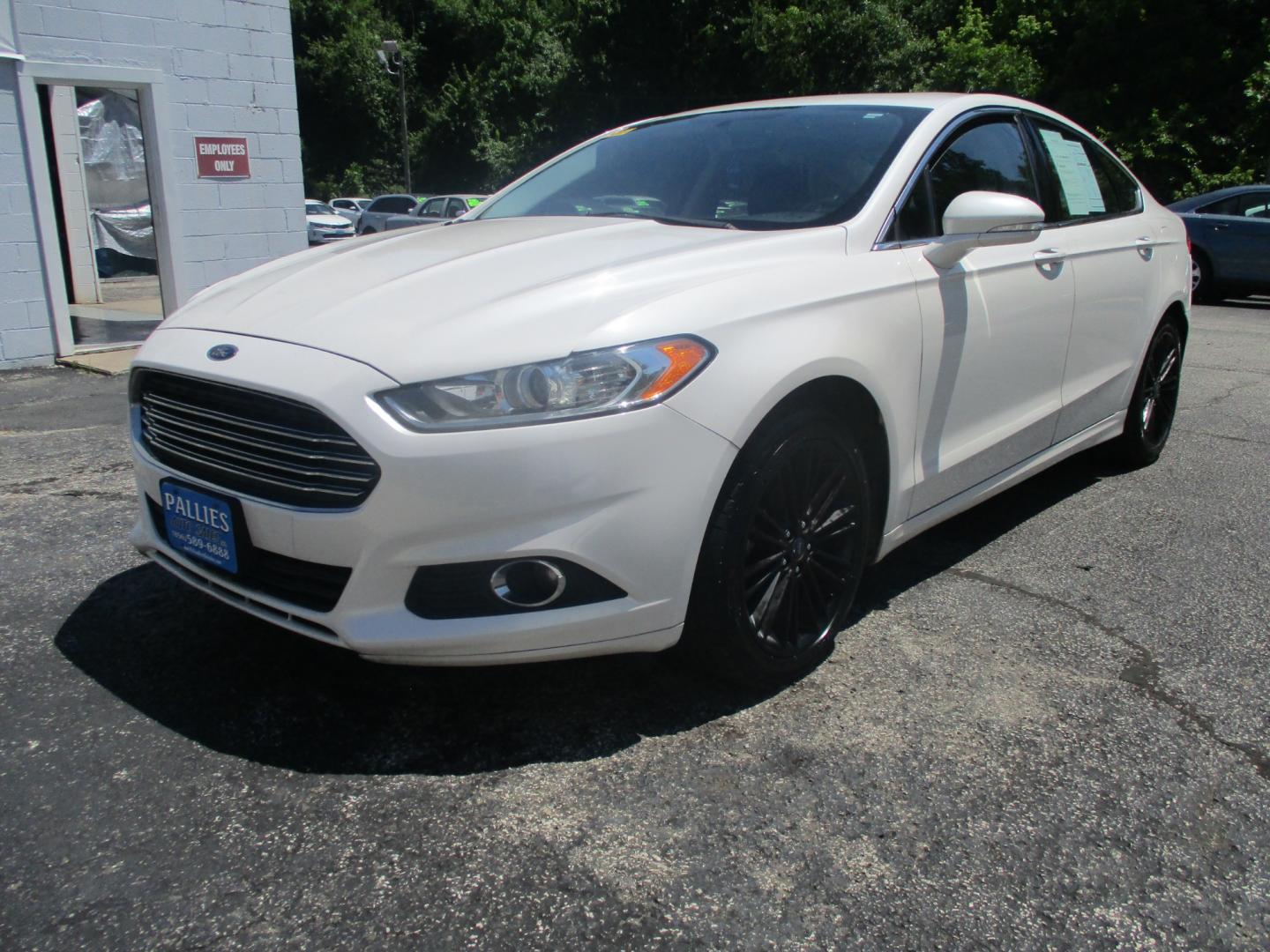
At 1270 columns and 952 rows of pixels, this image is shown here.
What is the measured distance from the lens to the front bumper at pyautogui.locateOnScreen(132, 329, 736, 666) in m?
2.20

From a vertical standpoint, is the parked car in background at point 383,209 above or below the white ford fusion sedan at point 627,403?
below

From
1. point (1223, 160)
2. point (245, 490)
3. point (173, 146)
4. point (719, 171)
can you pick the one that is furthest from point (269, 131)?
point (1223, 160)

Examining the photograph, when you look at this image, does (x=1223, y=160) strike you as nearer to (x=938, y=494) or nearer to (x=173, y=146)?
(x=173, y=146)

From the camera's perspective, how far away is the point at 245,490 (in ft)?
7.97

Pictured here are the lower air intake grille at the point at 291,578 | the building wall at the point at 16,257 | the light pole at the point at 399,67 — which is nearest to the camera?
the lower air intake grille at the point at 291,578

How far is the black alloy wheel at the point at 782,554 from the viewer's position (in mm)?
2494

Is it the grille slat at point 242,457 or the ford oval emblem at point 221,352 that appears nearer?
the grille slat at point 242,457

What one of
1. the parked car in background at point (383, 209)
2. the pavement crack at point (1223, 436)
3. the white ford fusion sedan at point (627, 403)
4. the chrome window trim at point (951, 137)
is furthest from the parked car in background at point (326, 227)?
the white ford fusion sedan at point (627, 403)

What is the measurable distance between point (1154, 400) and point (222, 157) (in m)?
7.73

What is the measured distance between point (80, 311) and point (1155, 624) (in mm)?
11238

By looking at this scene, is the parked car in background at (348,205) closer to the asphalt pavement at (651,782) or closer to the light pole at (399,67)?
the light pole at (399,67)

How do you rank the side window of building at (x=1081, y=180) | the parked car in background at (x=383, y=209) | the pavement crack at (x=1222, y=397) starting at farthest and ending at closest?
the parked car in background at (x=383, y=209)
the pavement crack at (x=1222, y=397)
the side window of building at (x=1081, y=180)

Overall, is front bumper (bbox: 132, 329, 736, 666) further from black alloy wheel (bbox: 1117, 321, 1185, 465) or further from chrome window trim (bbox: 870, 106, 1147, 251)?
black alloy wheel (bbox: 1117, 321, 1185, 465)

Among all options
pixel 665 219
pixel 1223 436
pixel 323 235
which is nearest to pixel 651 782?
pixel 665 219
